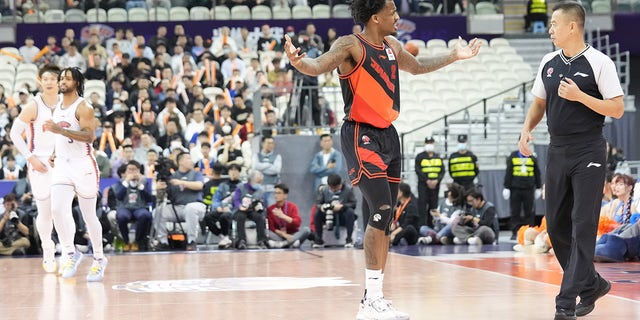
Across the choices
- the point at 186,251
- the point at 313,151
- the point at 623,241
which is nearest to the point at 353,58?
the point at 623,241

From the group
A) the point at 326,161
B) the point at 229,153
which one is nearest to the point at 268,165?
the point at 326,161

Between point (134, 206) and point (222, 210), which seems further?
point (222, 210)

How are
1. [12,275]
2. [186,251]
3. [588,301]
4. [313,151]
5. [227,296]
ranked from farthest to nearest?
[313,151], [186,251], [12,275], [227,296], [588,301]

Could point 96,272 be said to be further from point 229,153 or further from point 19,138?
point 229,153

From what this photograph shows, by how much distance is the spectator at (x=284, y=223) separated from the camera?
14.8 metres

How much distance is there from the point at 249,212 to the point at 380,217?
8792 mm

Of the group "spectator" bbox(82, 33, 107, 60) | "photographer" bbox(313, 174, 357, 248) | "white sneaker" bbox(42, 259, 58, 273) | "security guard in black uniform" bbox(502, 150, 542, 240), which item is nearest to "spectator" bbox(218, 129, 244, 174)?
"photographer" bbox(313, 174, 357, 248)

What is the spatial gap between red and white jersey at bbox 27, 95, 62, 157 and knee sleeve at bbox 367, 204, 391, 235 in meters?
4.84

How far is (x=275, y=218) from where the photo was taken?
1494 cm

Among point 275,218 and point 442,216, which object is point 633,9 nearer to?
point 442,216

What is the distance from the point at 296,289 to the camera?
25.9 ft

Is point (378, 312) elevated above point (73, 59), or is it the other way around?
point (73, 59)

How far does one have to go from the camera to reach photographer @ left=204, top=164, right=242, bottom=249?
587 inches

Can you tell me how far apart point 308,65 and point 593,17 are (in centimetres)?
1922
